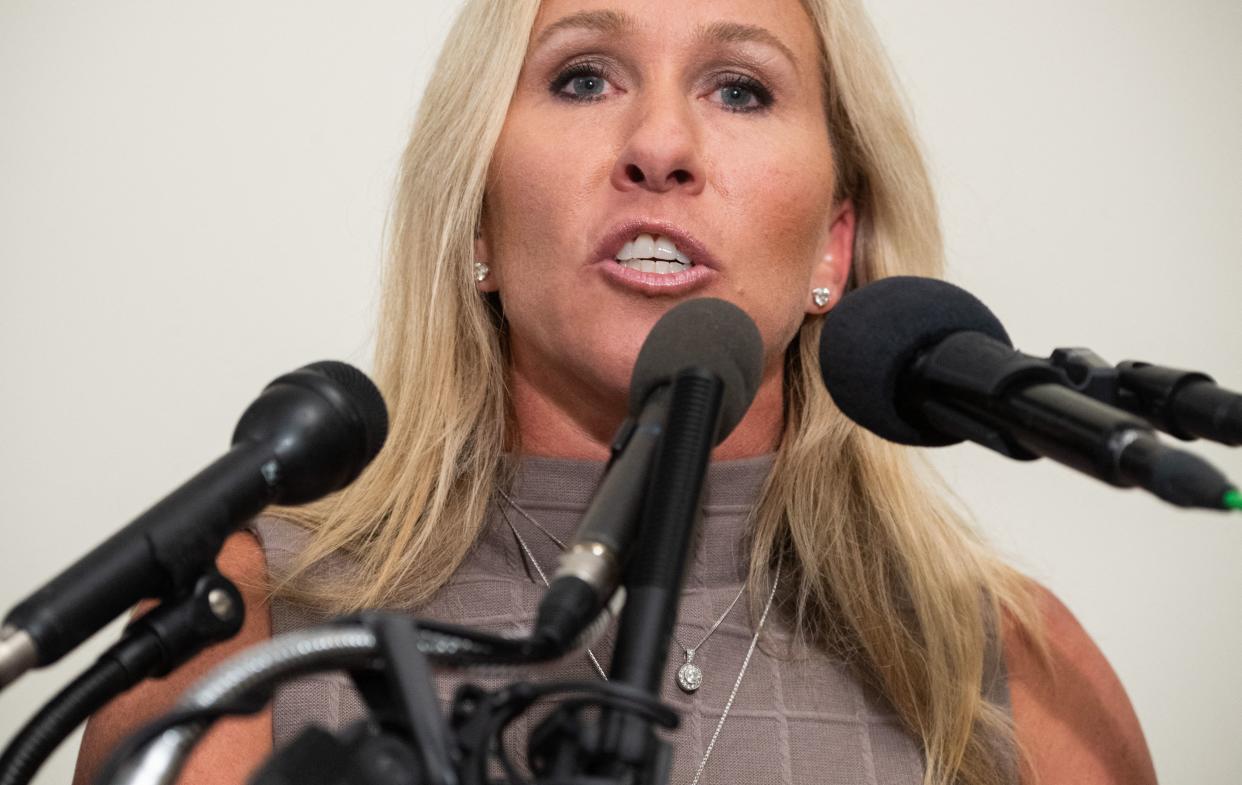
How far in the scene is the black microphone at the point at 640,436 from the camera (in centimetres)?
70

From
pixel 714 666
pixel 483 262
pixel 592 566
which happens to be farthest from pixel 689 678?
pixel 592 566

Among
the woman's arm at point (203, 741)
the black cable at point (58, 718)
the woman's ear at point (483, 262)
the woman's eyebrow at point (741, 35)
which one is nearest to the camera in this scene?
the black cable at point (58, 718)

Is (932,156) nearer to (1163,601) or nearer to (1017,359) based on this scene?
(1163,601)

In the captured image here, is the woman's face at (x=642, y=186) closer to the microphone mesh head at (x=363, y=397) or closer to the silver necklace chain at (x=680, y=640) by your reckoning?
the silver necklace chain at (x=680, y=640)

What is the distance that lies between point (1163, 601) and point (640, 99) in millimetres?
1284

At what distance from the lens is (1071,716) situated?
176cm

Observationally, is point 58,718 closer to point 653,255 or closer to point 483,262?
point 653,255

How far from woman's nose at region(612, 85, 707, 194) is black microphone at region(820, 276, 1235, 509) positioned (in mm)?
549

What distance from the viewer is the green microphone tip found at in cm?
62

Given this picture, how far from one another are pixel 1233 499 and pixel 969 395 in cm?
21

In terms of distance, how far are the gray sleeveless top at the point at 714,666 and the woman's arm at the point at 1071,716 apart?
47mm

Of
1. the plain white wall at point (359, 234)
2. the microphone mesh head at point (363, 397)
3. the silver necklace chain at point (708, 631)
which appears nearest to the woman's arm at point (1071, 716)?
the silver necklace chain at point (708, 631)

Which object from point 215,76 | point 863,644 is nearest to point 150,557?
point 863,644

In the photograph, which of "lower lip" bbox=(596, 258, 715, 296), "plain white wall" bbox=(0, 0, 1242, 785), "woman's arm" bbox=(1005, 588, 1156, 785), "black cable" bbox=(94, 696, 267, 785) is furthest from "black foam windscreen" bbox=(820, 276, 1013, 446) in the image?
"plain white wall" bbox=(0, 0, 1242, 785)
